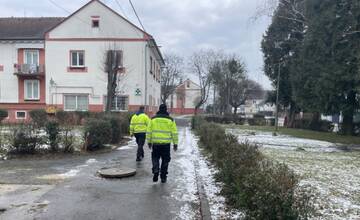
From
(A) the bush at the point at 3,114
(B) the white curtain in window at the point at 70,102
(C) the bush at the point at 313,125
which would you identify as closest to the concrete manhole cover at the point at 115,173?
(A) the bush at the point at 3,114

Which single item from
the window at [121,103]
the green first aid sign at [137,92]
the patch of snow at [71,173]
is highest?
the green first aid sign at [137,92]

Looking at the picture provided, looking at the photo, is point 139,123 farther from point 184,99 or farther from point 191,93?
point 191,93

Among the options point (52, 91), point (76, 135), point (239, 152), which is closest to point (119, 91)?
point (52, 91)

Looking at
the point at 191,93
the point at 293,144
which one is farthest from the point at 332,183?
the point at 191,93

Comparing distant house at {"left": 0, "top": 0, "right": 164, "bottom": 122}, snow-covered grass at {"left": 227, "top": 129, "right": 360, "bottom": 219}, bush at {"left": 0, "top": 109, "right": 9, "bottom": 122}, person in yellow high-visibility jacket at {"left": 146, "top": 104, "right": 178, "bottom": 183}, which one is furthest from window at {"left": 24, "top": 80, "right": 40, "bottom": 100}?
person in yellow high-visibility jacket at {"left": 146, "top": 104, "right": 178, "bottom": 183}

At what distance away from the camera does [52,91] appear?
3033cm

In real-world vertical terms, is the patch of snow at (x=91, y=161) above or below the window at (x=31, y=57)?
below

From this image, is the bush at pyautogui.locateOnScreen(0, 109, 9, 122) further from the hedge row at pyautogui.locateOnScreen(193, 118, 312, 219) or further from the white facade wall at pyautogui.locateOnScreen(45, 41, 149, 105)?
the hedge row at pyautogui.locateOnScreen(193, 118, 312, 219)

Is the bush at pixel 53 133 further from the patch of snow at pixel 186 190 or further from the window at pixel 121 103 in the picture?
the window at pixel 121 103

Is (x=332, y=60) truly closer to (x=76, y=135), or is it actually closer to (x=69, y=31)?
(x=76, y=135)

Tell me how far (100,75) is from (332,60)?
62.3 ft

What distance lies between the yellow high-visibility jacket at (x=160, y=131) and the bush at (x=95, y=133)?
5.36 meters

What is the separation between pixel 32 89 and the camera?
105ft

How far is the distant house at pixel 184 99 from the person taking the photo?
A: 300 feet
